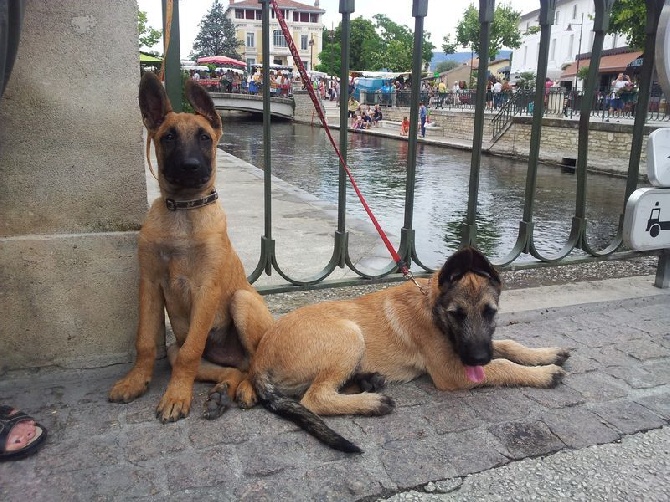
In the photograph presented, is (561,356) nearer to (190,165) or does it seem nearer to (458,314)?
(458,314)

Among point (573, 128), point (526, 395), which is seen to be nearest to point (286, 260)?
point (526, 395)

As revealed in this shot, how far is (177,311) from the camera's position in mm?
3355

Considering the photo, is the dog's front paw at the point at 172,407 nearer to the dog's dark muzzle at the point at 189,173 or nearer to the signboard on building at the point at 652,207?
the dog's dark muzzle at the point at 189,173

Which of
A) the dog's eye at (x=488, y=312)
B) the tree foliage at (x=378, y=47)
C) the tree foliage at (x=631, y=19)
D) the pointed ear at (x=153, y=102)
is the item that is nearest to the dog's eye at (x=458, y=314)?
the dog's eye at (x=488, y=312)

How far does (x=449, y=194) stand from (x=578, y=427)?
10.8 metres

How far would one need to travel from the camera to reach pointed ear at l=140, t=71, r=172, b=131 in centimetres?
303

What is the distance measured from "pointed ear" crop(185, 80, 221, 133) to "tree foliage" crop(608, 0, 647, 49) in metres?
22.9

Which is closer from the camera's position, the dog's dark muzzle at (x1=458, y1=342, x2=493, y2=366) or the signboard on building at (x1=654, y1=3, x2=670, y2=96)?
the dog's dark muzzle at (x1=458, y1=342, x2=493, y2=366)

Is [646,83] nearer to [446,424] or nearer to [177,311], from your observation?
[446,424]

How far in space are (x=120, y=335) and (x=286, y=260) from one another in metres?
2.43

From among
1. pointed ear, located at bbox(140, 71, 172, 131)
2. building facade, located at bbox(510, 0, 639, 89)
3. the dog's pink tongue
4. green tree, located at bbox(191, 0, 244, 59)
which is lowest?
the dog's pink tongue

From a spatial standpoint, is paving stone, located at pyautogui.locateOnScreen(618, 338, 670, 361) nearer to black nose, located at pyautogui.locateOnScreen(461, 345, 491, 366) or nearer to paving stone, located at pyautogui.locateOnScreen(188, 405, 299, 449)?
black nose, located at pyautogui.locateOnScreen(461, 345, 491, 366)

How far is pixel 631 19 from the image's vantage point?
75.7ft

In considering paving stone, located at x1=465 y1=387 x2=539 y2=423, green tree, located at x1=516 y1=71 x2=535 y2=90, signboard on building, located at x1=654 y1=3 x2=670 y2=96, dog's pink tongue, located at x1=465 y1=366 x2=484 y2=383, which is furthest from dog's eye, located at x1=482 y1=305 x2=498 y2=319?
green tree, located at x1=516 y1=71 x2=535 y2=90
